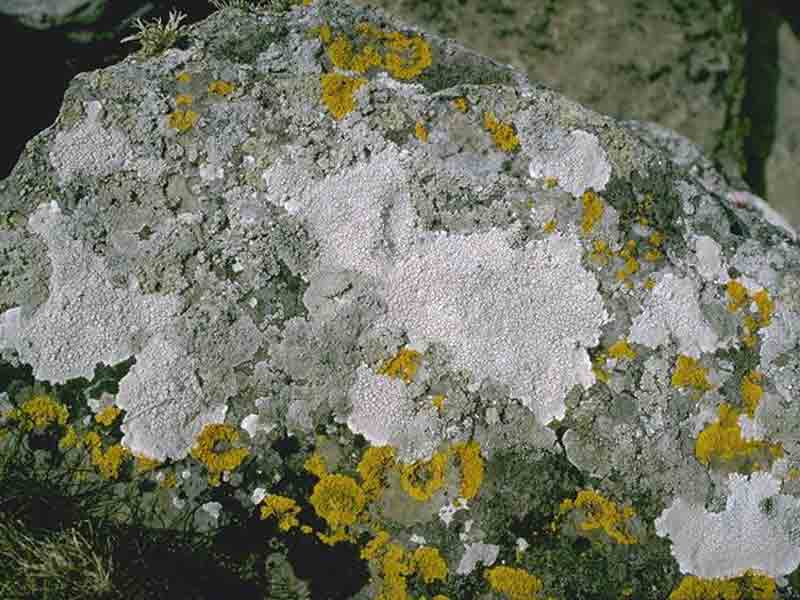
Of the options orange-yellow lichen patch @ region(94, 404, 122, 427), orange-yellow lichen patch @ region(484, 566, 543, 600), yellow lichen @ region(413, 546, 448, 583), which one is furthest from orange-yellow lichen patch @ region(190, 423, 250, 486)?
orange-yellow lichen patch @ region(484, 566, 543, 600)

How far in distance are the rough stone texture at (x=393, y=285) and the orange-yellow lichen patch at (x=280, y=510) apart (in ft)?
0.56

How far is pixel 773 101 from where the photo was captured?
5562 mm

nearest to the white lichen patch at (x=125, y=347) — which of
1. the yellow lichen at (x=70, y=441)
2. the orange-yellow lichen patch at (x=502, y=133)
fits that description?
the yellow lichen at (x=70, y=441)

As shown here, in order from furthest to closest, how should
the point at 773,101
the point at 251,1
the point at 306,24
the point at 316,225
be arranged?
the point at 773,101, the point at 251,1, the point at 306,24, the point at 316,225

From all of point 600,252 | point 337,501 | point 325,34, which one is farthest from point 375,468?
point 325,34

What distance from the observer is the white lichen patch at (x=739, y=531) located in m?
2.87

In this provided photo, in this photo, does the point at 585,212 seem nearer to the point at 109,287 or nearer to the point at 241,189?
the point at 241,189

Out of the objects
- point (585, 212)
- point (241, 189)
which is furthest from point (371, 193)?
point (585, 212)

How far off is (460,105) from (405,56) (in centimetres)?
29

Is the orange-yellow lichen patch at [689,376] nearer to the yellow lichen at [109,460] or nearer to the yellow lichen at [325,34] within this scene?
the yellow lichen at [325,34]

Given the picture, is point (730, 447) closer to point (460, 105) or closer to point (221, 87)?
point (460, 105)

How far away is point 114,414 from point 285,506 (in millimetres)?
595

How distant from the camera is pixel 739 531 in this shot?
2898mm

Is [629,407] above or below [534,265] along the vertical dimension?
below
